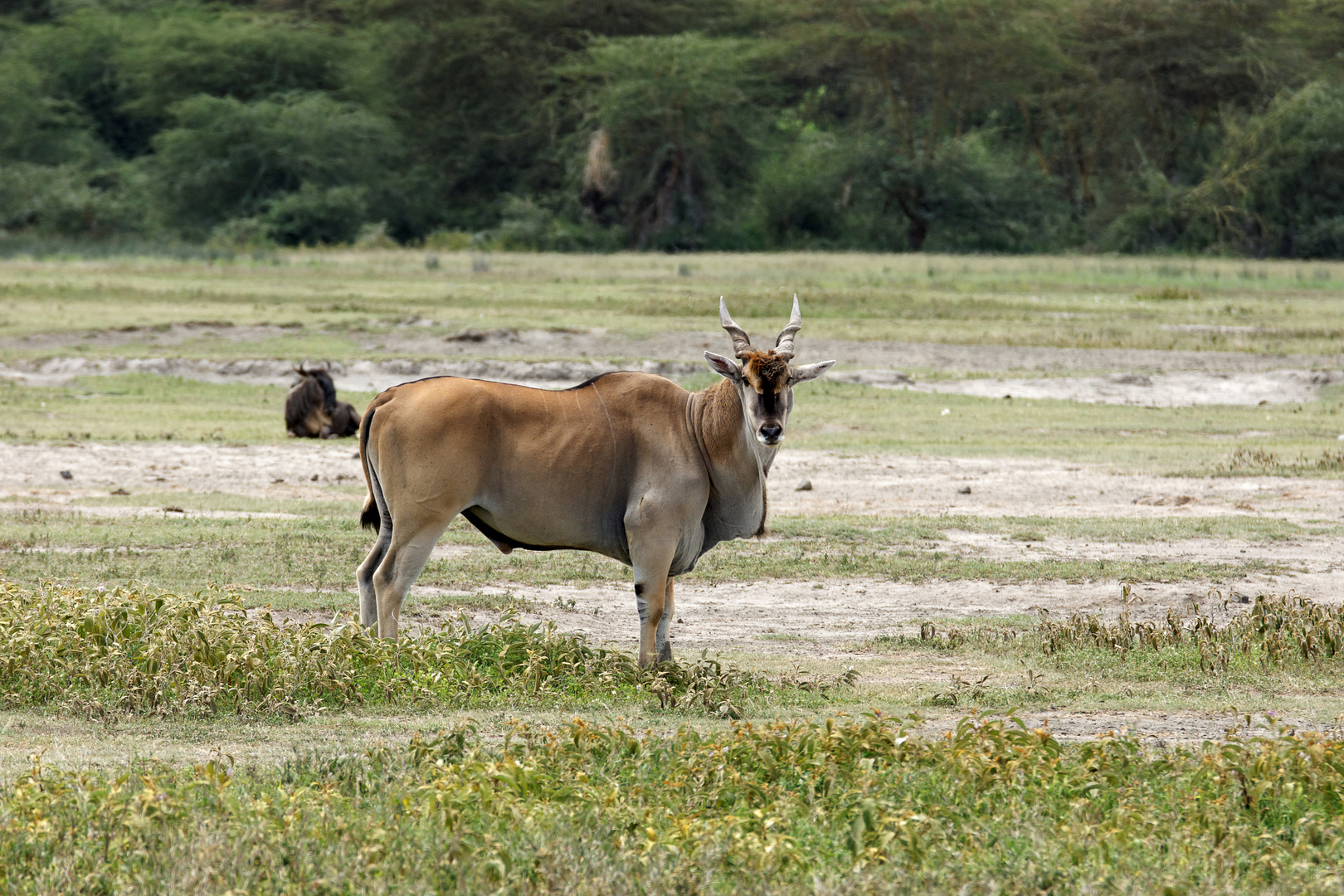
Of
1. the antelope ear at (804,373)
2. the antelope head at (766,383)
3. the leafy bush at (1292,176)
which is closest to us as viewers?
the antelope head at (766,383)

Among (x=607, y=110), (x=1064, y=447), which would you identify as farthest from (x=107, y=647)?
(x=607, y=110)

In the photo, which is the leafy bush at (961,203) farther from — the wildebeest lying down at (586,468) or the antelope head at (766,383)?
the antelope head at (766,383)

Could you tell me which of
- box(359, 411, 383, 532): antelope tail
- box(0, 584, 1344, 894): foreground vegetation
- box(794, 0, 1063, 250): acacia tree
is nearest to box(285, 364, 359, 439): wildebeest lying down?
box(359, 411, 383, 532): antelope tail

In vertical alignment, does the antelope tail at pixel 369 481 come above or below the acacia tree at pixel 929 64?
below

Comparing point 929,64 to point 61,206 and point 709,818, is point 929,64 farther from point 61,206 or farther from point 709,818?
point 709,818

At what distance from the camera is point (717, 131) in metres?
51.9

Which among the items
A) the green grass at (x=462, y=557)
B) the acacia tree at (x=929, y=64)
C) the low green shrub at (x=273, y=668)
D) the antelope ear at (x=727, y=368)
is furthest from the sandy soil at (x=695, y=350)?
the acacia tree at (x=929, y=64)

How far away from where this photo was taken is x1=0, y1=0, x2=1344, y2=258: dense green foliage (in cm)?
4962

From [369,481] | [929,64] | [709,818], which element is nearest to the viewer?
[709,818]

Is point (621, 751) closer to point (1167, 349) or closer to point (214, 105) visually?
point (1167, 349)

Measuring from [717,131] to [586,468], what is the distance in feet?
149

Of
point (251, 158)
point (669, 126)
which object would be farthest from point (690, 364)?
point (251, 158)

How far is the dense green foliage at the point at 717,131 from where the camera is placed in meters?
49.6

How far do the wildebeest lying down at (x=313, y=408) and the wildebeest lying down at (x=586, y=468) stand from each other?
886 centimetres
